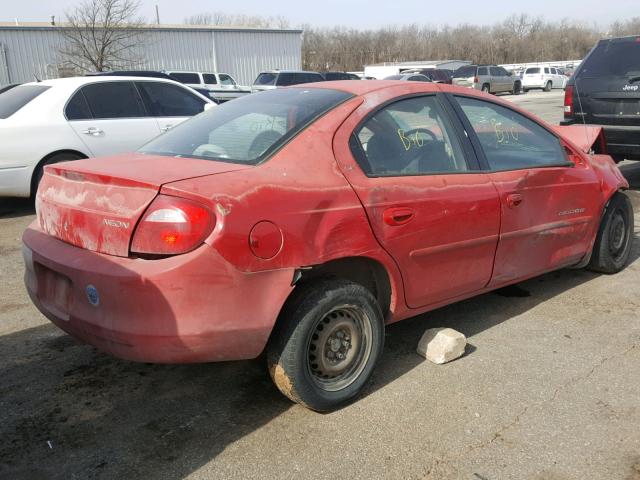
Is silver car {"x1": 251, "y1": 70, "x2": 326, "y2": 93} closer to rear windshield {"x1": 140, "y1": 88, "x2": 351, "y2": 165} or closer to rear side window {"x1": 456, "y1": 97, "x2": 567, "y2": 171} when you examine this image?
rear side window {"x1": 456, "y1": 97, "x2": 567, "y2": 171}

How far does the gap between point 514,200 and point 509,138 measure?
537 millimetres

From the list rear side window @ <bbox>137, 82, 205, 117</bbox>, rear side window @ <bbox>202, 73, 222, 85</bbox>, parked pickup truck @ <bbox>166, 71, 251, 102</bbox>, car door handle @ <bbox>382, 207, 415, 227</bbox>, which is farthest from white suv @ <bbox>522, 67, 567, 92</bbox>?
car door handle @ <bbox>382, 207, 415, 227</bbox>

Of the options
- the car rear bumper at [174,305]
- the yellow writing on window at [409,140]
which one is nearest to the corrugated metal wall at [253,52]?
the yellow writing on window at [409,140]

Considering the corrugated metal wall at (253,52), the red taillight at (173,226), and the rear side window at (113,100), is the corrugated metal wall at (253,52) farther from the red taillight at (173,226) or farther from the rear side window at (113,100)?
the red taillight at (173,226)

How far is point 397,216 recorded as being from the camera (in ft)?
10.4

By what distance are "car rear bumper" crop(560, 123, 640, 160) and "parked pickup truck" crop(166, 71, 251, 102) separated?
593 inches

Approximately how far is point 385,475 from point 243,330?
2.75ft

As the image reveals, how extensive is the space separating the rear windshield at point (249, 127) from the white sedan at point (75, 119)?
151 inches

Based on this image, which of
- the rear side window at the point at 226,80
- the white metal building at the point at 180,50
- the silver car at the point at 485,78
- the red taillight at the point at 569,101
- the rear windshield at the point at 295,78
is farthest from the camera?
the silver car at the point at 485,78

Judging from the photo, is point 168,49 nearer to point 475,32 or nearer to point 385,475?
point 385,475

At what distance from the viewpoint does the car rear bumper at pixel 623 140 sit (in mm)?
7711

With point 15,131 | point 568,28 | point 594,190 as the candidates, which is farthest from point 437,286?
point 568,28

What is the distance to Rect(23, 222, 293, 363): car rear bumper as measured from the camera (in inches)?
101

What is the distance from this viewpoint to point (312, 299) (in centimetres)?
288
